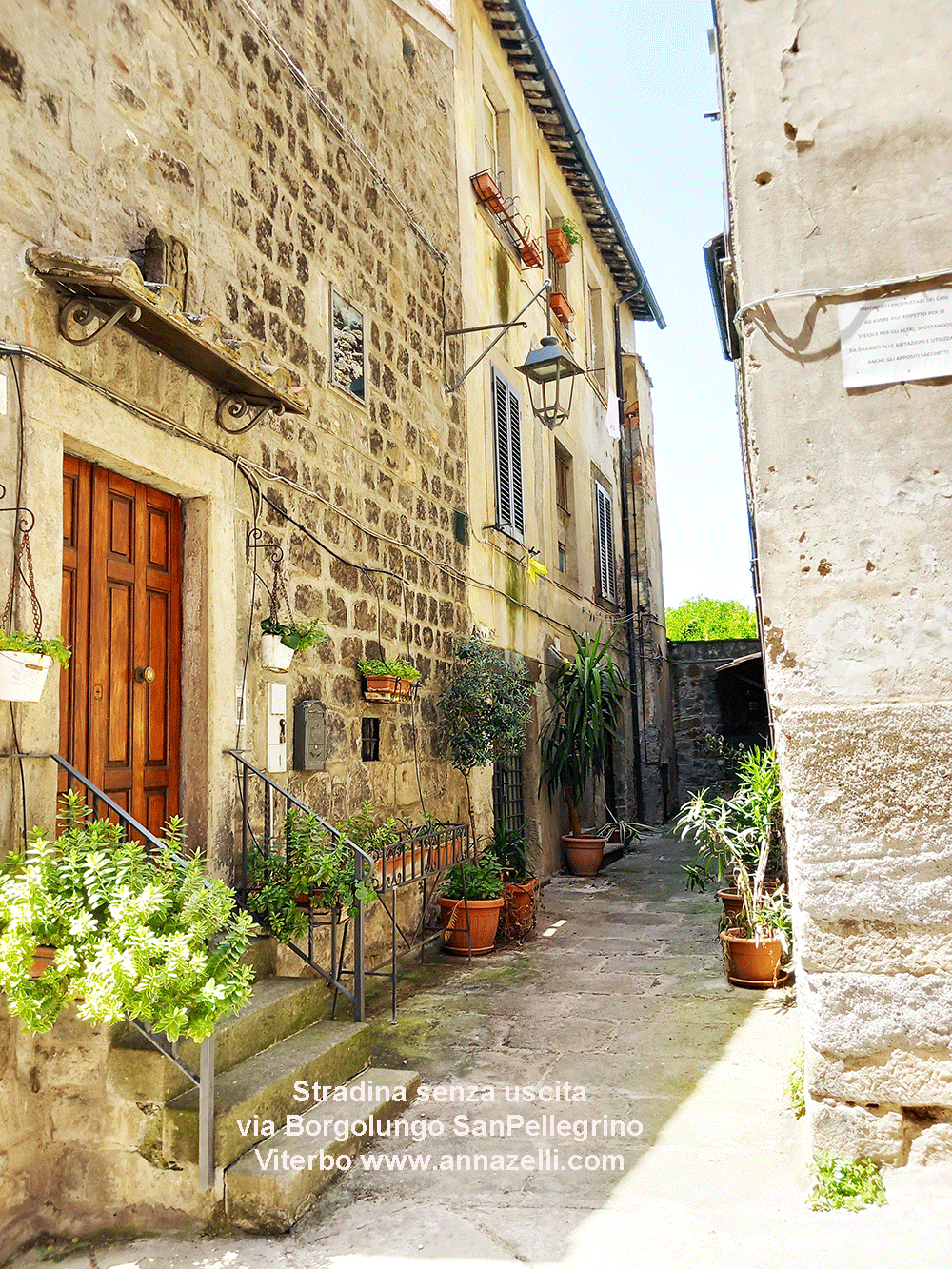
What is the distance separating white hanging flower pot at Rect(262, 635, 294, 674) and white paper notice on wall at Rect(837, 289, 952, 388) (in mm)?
2753

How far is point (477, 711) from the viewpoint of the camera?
273 inches

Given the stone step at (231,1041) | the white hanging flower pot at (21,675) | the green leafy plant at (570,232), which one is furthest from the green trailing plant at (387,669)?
the green leafy plant at (570,232)

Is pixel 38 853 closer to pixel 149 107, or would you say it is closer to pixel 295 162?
pixel 149 107

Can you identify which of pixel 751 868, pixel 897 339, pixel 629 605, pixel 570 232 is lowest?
pixel 751 868

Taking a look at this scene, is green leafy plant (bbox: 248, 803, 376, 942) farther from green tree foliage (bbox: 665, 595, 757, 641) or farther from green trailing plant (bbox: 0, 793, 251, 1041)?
green tree foliage (bbox: 665, 595, 757, 641)

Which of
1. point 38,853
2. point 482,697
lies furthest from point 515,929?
point 38,853

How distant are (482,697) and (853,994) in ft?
14.2

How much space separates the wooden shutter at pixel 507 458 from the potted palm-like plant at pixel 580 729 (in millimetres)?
1542

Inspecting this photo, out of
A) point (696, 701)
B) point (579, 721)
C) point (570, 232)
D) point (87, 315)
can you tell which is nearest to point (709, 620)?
point (696, 701)

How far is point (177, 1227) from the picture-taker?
2.94m

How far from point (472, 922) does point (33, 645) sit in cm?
400

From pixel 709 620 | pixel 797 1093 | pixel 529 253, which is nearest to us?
pixel 797 1093

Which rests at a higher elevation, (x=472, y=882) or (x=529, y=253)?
(x=529, y=253)

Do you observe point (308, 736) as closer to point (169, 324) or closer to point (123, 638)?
point (123, 638)
